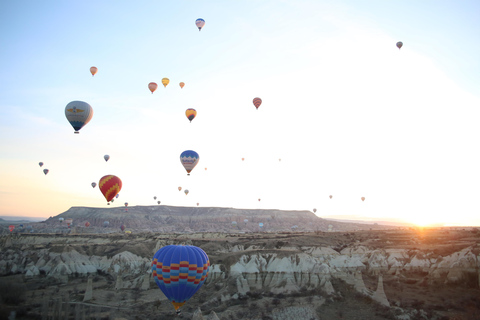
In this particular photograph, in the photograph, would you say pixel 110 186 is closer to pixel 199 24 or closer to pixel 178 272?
pixel 178 272

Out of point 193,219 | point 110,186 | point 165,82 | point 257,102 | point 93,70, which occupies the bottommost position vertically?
point 193,219

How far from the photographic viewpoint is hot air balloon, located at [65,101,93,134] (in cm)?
4272

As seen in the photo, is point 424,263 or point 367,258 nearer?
point 424,263

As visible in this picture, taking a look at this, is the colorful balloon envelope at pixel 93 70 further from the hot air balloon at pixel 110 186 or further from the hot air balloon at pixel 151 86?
the hot air balloon at pixel 110 186

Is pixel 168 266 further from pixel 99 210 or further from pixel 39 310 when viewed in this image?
pixel 99 210

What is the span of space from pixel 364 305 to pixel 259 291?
1070 cm

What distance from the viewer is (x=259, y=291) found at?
126ft

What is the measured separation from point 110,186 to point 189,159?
446 inches

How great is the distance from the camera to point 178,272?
27.3m

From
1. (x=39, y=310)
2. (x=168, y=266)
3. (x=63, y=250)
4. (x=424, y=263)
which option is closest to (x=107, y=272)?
(x=63, y=250)

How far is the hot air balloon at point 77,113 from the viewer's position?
42.7 metres

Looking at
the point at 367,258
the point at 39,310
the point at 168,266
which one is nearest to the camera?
the point at 168,266

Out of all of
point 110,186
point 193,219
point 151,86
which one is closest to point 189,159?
point 110,186

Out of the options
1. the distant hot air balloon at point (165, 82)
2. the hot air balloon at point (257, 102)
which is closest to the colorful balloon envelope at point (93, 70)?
the distant hot air balloon at point (165, 82)
